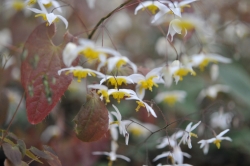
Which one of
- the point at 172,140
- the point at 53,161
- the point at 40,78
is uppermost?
the point at 40,78

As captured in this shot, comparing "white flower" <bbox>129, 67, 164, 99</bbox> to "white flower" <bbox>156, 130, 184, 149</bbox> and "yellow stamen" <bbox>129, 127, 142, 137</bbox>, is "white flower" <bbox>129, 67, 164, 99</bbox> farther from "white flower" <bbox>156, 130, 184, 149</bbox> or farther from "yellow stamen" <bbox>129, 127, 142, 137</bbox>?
"yellow stamen" <bbox>129, 127, 142, 137</bbox>

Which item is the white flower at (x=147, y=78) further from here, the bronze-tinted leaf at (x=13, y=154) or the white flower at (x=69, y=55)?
the bronze-tinted leaf at (x=13, y=154)

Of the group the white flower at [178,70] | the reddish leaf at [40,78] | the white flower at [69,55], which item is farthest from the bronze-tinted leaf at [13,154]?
the white flower at [178,70]

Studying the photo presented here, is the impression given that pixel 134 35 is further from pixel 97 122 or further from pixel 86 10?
pixel 97 122

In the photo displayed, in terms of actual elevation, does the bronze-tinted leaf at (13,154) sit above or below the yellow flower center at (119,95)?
below

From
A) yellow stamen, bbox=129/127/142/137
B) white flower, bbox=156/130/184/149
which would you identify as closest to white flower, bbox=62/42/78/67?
white flower, bbox=156/130/184/149

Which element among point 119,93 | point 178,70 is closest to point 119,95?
point 119,93

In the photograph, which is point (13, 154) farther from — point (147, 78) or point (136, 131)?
point (136, 131)
